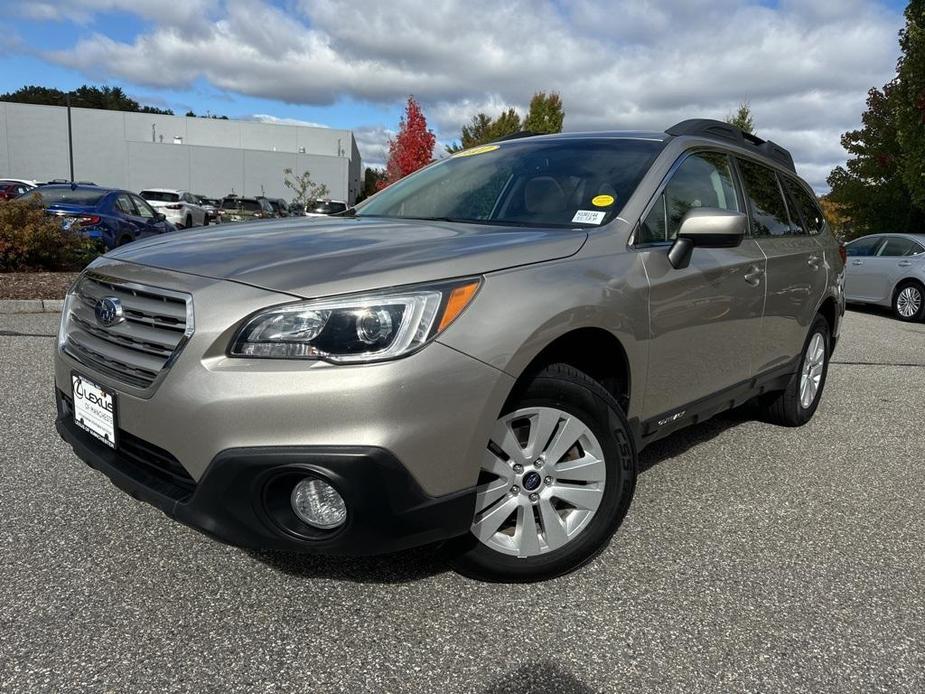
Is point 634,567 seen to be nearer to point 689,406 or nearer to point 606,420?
point 606,420

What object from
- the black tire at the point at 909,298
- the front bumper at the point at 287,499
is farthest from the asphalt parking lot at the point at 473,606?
the black tire at the point at 909,298

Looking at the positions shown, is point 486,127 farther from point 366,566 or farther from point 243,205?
point 366,566

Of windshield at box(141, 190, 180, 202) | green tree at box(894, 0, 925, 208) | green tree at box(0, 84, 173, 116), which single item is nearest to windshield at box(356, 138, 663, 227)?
green tree at box(894, 0, 925, 208)

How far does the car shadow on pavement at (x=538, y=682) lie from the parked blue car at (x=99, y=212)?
1114 cm

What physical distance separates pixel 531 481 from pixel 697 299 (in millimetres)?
1226

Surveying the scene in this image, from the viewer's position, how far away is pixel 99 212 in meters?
12.2

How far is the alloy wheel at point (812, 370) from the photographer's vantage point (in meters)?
4.79

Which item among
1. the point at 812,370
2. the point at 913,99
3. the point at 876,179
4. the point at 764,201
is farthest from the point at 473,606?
the point at 876,179

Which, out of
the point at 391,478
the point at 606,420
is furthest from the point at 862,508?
the point at 391,478

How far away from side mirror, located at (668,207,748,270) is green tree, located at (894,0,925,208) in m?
15.6

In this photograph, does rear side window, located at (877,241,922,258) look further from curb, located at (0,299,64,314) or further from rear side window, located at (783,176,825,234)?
curb, located at (0,299,64,314)

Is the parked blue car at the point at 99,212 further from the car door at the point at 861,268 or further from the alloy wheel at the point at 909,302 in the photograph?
the alloy wheel at the point at 909,302

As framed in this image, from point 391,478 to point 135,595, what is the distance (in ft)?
3.49

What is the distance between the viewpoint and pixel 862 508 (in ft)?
11.6
